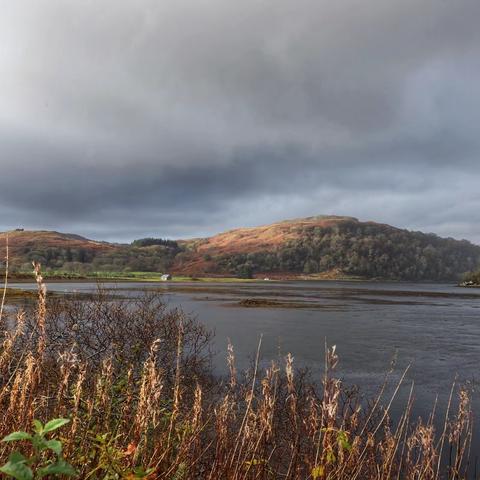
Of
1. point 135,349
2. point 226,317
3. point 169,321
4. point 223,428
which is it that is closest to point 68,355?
point 223,428

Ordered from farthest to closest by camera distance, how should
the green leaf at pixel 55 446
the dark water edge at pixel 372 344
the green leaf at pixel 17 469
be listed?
1. the dark water edge at pixel 372 344
2. the green leaf at pixel 55 446
3. the green leaf at pixel 17 469

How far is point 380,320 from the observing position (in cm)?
5616

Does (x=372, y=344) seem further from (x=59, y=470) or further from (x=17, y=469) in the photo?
(x=17, y=469)

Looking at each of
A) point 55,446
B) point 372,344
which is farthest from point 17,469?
point 372,344

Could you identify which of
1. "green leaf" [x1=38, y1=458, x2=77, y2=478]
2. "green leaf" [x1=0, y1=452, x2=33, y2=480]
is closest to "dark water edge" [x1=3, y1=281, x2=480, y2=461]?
"green leaf" [x1=38, y1=458, x2=77, y2=478]

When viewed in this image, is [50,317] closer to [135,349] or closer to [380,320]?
[135,349]

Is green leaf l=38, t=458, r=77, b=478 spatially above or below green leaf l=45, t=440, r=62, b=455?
below

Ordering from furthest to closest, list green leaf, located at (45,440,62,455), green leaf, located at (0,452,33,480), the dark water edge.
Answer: the dark water edge < green leaf, located at (45,440,62,455) < green leaf, located at (0,452,33,480)

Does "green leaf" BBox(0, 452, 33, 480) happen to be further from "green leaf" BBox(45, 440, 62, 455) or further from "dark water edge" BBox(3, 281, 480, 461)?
"dark water edge" BBox(3, 281, 480, 461)

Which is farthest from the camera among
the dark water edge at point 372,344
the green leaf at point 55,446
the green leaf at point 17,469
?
the dark water edge at point 372,344

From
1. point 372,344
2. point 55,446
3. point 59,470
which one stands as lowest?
point 372,344

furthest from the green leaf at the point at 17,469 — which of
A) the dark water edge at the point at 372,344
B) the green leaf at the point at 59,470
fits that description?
the dark water edge at the point at 372,344

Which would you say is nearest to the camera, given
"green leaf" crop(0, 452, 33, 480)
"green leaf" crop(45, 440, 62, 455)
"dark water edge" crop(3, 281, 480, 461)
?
"green leaf" crop(0, 452, 33, 480)

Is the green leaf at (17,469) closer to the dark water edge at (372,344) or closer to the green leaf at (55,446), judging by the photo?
the green leaf at (55,446)
